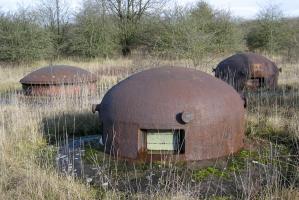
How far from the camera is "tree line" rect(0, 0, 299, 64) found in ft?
82.9

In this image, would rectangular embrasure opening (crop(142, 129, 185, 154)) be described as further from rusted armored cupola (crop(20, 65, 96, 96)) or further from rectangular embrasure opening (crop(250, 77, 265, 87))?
rectangular embrasure opening (crop(250, 77, 265, 87))

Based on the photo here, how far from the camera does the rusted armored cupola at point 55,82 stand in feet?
33.5

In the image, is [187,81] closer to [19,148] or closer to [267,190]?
[267,190]

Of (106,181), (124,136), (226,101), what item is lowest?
(106,181)

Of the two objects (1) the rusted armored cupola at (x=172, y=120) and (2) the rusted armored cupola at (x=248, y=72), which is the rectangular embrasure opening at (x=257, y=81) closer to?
(2) the rusted armored cupola at (x=248, y=72)

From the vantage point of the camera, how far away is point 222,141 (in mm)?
4977

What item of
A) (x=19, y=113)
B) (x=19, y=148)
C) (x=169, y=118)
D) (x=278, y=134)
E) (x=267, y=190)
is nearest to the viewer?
(x=267, y=190)

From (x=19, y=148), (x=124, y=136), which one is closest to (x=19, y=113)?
(x=19, y=148)

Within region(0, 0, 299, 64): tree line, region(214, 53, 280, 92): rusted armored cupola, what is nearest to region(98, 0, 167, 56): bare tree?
region(0, 0, 299, 64): tree line

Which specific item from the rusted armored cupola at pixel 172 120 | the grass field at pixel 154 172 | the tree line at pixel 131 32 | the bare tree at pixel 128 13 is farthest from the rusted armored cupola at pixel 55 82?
the bare tree at pixel 128 13

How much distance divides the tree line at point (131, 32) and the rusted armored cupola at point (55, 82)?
→ 10538 millimetres

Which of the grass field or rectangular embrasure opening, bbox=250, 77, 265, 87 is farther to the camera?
rectangular embrasure opening, bbox=250, 77, 265, 87

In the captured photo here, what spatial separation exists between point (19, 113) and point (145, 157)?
3033 millimetres

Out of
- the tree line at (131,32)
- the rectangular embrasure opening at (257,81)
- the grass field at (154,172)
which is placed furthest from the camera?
the tree line at (131,32)
